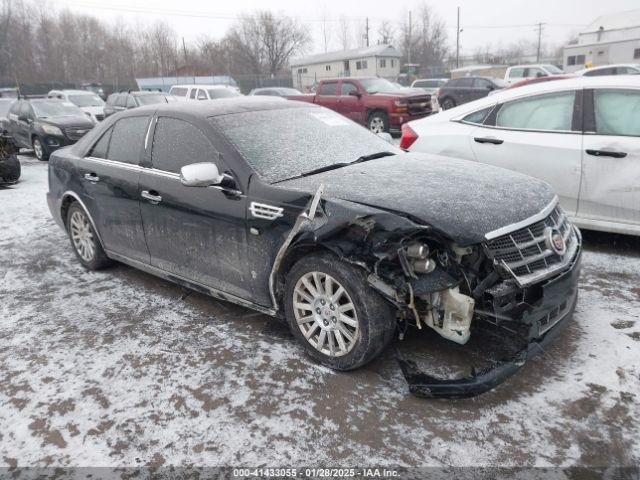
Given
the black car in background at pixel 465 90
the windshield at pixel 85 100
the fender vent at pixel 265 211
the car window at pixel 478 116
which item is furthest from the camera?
the black car in background at pixel 465 90

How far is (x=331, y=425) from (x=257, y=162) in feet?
5.76

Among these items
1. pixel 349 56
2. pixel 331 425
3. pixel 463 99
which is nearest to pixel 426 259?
pixel 331 425

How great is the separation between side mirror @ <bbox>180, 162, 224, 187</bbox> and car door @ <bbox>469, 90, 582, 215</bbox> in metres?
3.00

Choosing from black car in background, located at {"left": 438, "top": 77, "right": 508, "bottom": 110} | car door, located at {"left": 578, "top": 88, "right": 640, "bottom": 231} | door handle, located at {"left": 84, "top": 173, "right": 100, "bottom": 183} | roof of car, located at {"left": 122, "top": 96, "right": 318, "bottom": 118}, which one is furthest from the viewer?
black car in background, located at {"left": 438, "top": 77, "right": 508, "bottom": 110}

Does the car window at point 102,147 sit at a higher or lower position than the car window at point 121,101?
lower

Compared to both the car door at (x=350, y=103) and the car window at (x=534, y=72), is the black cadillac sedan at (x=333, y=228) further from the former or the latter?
the car window at (x=534, y=72)

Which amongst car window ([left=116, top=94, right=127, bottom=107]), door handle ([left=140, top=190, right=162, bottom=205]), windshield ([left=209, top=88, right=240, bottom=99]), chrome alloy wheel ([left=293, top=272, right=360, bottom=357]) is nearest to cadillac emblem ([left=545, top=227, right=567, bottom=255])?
chrome alloy wheel ([left=293, top=272, right=360, bottom=357])

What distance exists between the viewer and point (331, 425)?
2.60 meters

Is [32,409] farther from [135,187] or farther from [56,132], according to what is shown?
[56,132]

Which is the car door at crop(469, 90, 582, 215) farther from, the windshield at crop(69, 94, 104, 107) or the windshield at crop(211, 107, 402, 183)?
the windshield at crop(69, 94, 104, 107)

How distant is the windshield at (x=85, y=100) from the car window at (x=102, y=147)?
657 inches

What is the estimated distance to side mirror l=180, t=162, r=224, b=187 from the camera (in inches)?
125

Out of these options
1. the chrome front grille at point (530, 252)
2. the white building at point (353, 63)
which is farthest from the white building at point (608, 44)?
the chrome front grille at point (530, 252)

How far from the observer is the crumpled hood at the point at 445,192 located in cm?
269
